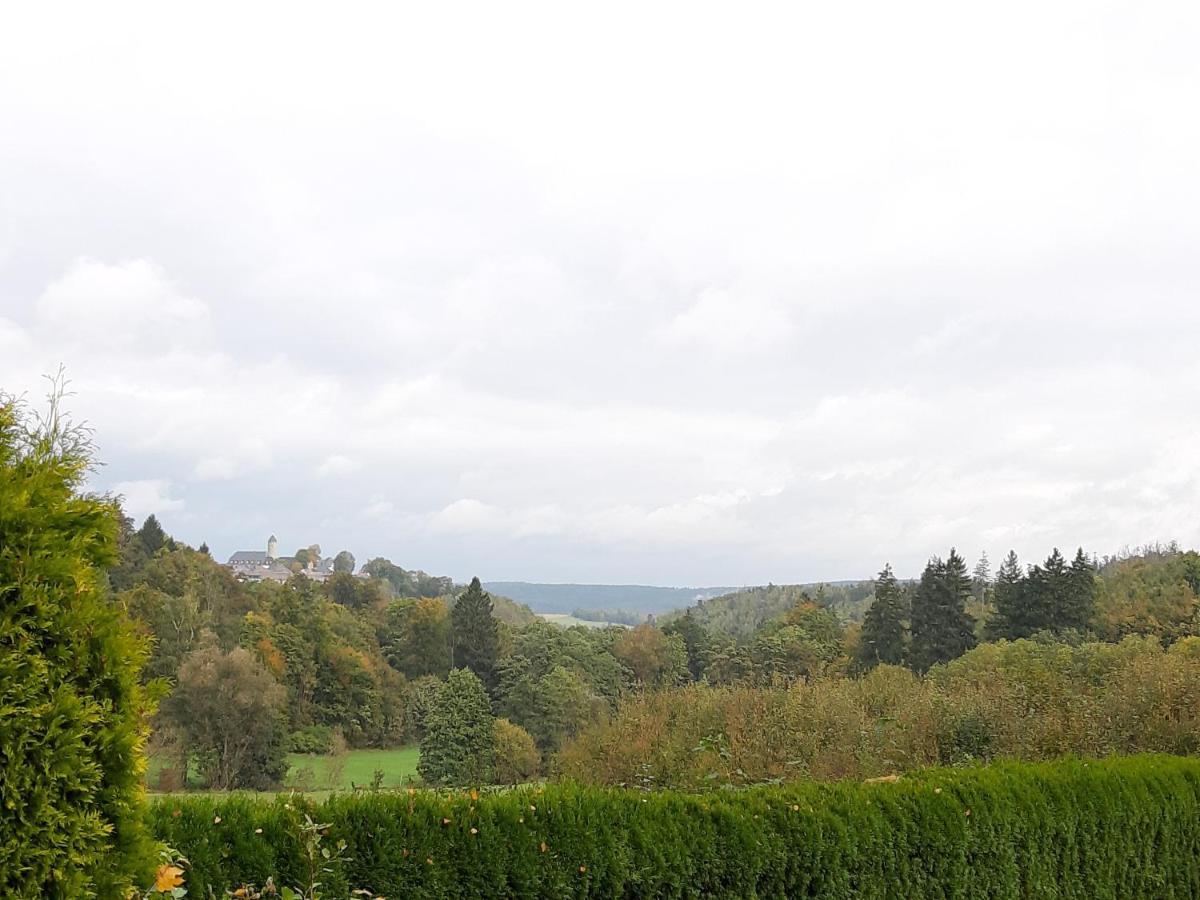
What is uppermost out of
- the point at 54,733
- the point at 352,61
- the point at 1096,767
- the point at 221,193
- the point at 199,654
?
the point at 352,61

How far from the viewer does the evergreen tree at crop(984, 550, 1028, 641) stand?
1238 inches

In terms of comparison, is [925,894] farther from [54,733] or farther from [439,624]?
[439,624]

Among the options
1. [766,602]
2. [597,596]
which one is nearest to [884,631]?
[766,602]

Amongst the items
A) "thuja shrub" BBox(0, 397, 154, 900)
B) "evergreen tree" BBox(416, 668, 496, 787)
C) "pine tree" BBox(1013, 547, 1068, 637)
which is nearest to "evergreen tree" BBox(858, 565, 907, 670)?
"pine tree" BBox(1013, 547, 1068, 637)

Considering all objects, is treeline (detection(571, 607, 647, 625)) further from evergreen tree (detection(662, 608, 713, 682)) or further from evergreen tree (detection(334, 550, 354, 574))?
evergreen tree (detection(662, 608, 713, 682))

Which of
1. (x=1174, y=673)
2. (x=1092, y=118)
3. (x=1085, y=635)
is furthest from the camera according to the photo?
(x=1085, y=635)

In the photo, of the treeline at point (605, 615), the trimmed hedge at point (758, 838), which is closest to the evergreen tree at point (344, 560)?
the treeline at point (605, 615)

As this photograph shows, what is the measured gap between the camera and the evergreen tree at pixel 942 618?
109 feet

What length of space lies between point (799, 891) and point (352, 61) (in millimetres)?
9802

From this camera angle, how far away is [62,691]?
183 centimetres

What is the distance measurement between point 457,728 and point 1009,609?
21762 millimetres

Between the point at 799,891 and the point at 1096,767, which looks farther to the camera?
the point at 1096,767

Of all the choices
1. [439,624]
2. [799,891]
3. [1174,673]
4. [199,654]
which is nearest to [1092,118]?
[1174,673]

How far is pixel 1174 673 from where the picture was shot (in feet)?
31.8
